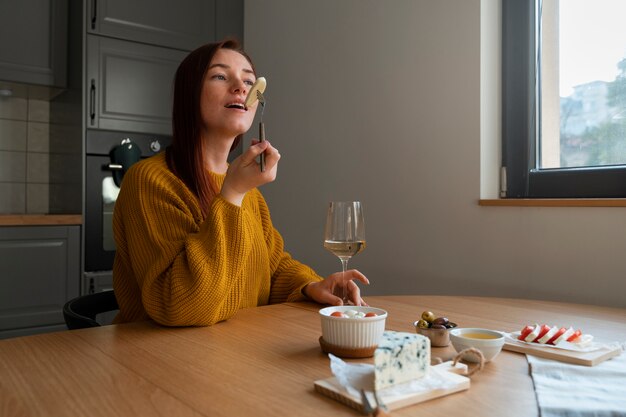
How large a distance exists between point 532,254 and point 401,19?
113 centimetres

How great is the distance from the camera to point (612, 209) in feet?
5.46

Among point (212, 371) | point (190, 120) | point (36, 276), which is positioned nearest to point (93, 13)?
point (36, 276)

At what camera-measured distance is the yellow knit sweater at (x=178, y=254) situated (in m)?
1.09

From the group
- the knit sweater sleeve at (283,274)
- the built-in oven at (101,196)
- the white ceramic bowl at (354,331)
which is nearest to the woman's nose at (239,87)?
the knit sweater sleeve at (283,274)

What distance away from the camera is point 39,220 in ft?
8.49

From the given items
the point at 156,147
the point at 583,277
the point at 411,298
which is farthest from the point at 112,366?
the point at 156,147

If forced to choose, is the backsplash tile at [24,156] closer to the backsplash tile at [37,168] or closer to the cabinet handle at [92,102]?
the backsplash tile at [37,168]

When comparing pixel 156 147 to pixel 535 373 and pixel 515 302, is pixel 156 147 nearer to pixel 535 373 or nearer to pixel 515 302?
pixel 515 302

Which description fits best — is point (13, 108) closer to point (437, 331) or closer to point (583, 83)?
point (583, 83)

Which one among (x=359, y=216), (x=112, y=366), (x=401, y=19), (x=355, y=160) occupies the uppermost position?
(x=401, y=19)

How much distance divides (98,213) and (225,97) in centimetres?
163

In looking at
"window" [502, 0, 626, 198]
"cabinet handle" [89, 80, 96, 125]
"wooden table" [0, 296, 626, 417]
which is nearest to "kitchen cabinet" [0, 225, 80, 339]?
"cabinet handle" [89, 80, 96, 125]

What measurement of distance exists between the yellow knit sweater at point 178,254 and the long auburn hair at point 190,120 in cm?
5

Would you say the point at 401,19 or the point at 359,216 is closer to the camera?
the point at 359,216
